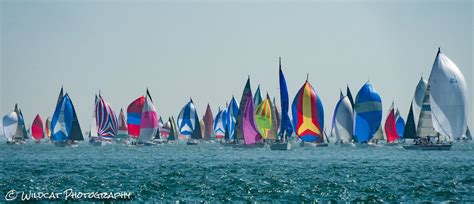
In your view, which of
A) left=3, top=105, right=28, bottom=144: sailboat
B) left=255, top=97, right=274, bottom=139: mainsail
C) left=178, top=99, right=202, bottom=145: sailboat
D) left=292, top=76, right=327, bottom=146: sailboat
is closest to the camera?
left=292, top=76, right=327, bottom=146: sailboat

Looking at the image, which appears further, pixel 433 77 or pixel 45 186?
pixel 433 77

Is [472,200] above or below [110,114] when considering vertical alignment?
below

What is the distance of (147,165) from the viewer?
223 feet

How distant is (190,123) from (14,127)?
36772 mm

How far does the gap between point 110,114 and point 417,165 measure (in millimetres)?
72173

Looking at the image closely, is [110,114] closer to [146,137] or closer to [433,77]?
[146,137]

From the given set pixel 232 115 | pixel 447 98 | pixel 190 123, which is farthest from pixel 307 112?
pixel 190 123

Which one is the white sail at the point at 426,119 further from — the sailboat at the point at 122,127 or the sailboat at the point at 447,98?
the sailboat at the point at 122,127

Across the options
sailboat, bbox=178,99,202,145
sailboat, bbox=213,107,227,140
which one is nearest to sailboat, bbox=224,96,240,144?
sailboat, bbox=178,99,202,145

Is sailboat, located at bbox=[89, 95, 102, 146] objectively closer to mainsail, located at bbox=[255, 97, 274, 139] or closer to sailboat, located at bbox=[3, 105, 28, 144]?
sailboat, located at bbox=[3, 105, 28, 144]

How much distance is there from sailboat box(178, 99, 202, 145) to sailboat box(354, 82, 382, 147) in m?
42.7

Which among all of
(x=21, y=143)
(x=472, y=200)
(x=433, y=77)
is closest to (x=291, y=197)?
(x=472, y=200)

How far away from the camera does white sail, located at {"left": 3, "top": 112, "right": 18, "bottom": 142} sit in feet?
477

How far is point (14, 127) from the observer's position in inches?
5807
